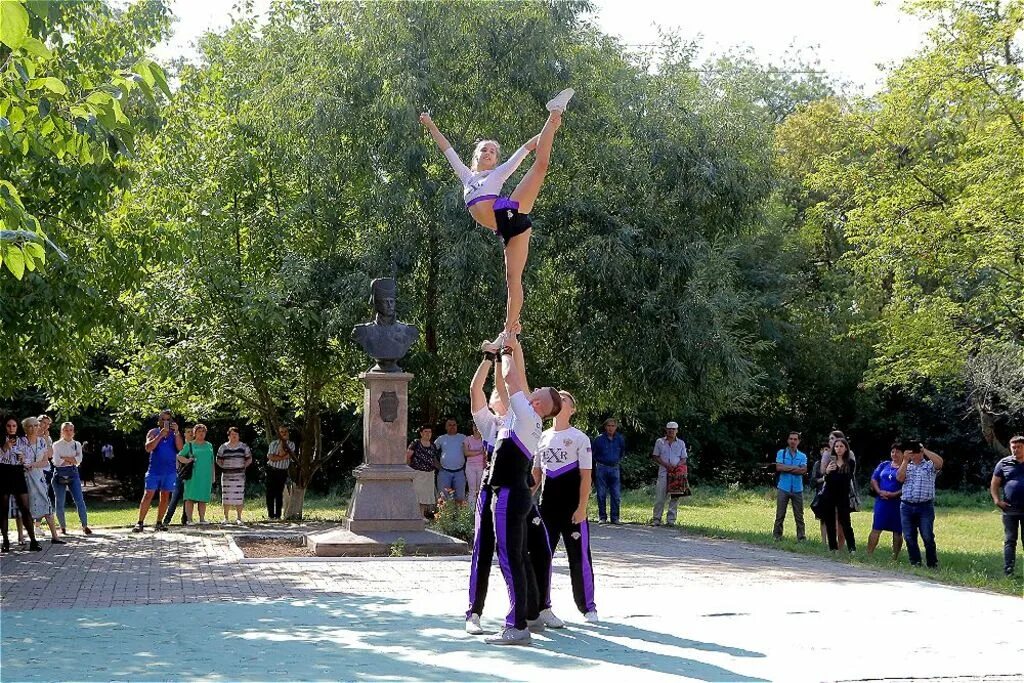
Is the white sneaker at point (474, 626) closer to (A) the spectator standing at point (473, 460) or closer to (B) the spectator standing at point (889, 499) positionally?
(B) the spectator standing at point (889, 499)

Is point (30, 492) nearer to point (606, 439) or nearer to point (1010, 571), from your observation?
point (606, 439)

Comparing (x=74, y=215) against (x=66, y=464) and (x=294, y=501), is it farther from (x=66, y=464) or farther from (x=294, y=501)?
(x=294, y=501)

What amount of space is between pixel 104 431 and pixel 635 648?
26.6 metres

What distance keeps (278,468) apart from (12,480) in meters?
7.20

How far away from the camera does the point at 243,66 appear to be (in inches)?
860

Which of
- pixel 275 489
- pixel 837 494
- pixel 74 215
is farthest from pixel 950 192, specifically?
pixel 74 215

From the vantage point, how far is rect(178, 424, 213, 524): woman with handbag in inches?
749

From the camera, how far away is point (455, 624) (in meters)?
9.06

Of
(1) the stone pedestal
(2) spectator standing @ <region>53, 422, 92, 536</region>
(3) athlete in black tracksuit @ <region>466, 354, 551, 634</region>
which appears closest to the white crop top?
(3) athlete in black tracksuit @ <region>466, 354, 551, 634</region>

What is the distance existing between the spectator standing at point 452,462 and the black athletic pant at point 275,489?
3770mm

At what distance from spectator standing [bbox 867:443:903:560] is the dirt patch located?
708 cm

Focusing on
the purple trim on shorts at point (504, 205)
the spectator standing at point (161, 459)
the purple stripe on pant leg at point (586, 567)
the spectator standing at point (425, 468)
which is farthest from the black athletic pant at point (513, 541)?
the spectator standing at point (161, 459)

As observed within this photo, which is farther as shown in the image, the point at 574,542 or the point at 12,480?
the point at 12,480

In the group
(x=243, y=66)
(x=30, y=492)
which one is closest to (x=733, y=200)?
(x=243, y=66)
